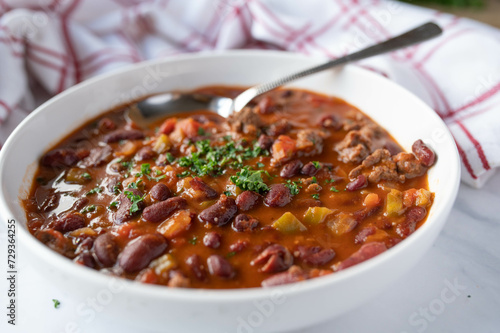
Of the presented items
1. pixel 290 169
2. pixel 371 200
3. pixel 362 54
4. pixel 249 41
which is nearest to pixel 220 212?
pixel 290 169

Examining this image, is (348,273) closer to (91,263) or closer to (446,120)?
(91,263)

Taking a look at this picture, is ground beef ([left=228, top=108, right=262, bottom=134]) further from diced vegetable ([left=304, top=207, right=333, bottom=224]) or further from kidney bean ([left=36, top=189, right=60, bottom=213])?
kidney bean ([left=36, top=189, right=60, bottom=213])

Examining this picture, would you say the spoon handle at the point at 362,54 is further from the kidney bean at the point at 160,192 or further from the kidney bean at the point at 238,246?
the kidney bean at the point at 238,246

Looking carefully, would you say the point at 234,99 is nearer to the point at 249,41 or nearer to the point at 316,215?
the point at 249,41

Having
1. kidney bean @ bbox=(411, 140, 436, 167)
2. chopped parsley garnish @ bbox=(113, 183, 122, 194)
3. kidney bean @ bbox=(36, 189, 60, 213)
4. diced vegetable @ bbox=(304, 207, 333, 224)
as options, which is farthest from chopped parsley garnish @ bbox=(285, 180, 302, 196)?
kidney bean @ bbox=(36, 189, 60, 213)

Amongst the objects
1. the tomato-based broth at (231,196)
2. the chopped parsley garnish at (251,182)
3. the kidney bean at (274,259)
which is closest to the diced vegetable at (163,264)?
the tomato-based broth at (231,196)

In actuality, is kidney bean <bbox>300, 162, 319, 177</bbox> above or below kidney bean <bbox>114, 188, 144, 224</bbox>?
below
